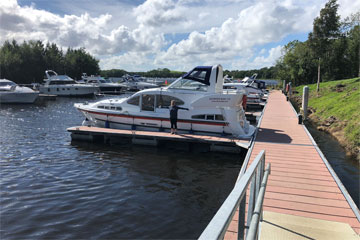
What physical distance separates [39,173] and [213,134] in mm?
7521

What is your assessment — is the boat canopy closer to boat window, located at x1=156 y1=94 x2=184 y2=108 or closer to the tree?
boat window, located at x1=156 y1=94 x2=184 y2=108

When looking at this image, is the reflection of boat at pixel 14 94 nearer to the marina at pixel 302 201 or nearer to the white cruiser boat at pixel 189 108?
the white cruiser boat at pixel 189 108

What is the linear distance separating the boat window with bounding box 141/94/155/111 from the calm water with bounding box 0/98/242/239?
231cm

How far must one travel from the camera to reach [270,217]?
15.8 feet

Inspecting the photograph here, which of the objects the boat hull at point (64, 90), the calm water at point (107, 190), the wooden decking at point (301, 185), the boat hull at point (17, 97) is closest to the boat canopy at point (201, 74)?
the calm water at point (107, 190)

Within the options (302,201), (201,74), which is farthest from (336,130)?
(302,201)

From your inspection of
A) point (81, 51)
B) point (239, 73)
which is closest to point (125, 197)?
point (81, 51)

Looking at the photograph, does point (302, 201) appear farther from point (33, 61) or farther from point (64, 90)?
point (33, 61)

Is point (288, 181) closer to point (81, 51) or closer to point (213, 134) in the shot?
point (213, 134)

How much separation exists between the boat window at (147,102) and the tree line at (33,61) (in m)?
50.3

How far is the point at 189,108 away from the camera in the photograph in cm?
1317

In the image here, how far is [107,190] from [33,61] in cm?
5911

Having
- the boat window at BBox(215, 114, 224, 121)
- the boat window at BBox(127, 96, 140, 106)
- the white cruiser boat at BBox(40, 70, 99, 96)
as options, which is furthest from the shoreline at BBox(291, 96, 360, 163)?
the white cruiser boat at BBox(40, 70, 99, 96)

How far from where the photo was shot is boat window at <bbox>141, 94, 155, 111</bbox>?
1390 centimetres
